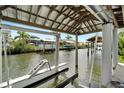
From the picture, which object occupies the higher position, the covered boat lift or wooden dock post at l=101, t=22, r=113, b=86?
the covered boat lift

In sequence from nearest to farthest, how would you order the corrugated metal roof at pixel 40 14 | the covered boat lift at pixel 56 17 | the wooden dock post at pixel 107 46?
the covered boat lift at pixel 56 17, the corrugated metal roof at pixel 40 14, the wooden dock post at pixel 107 46

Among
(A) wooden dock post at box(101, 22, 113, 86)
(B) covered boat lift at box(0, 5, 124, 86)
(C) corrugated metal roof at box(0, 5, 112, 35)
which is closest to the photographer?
(B) covered boat lift at box(0, 5, 124, 86)

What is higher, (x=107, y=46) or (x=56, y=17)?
(x=56, y=17)

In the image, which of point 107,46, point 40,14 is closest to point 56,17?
point 40,14

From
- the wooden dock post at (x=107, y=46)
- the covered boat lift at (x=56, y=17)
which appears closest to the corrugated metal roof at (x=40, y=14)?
the covered boat lift at (x=56, y=17)

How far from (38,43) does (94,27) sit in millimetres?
2470

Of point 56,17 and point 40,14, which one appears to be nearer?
point 40,14

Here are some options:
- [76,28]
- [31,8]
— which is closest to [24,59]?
[76,28]

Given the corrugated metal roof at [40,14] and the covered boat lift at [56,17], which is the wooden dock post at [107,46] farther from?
the corrugated metal roof at [40,14]

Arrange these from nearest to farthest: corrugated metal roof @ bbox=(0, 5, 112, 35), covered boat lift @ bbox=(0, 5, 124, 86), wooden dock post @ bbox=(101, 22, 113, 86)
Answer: covered boat lift @ bbox=(0, 5, 124, 86)
corrugated metal roof @ bbox=(0, 5, 112, 35)
wooden dock post @ bbox=(101, 22, 113, 86)

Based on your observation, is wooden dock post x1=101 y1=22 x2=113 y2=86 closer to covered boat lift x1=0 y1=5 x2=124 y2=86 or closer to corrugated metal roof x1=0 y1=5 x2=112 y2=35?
covered boat lift x1=0 y1=5 x2=124 y2=86

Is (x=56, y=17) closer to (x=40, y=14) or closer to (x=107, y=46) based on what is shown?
(x=40, y=14)

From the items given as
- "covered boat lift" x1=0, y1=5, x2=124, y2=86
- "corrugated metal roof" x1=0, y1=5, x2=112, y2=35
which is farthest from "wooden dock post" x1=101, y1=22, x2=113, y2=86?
"corrugated metal roof" x1=0, y1=5, x2=112, y2=35
